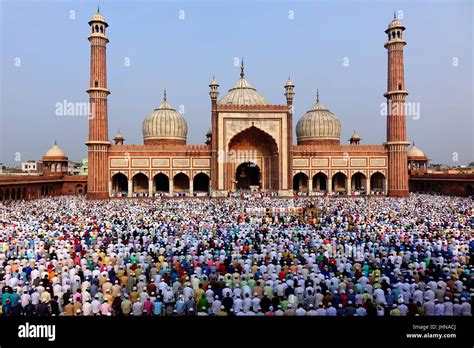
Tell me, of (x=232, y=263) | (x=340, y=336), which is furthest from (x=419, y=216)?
(x=340, y=336)

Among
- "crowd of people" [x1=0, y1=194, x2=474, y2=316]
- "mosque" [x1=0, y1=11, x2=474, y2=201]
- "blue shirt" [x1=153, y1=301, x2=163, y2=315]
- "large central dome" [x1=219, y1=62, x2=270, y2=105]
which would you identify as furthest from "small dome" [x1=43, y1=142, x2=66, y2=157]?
"blue shirt" [x1=153, y1=301, x2=163, y2=315]

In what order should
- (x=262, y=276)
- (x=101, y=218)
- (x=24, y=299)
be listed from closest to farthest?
(x=24, y=299), (x=262, y=276), (x=101, y=218)

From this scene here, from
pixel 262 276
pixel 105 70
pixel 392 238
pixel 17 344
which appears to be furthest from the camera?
pixel 105 70

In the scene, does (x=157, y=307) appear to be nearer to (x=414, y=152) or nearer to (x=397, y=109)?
(x=397, y=109)

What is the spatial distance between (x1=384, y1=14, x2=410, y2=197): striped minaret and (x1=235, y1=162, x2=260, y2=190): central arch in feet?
41.5

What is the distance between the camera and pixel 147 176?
108 ft

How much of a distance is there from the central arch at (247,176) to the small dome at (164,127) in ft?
23.4

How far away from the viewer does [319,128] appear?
40125mm

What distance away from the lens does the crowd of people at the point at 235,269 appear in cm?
658

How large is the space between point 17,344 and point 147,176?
2875 centimetres

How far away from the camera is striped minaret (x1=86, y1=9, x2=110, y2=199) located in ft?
102

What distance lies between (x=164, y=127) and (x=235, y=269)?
31.1 m

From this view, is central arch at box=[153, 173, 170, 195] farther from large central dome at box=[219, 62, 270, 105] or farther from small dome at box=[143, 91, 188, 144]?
large central dome at box=[219, 62, 270, 105]

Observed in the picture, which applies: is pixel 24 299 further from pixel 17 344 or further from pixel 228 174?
pixel 228 174
